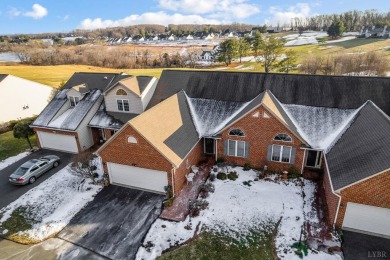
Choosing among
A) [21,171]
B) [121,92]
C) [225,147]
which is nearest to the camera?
[21,171]

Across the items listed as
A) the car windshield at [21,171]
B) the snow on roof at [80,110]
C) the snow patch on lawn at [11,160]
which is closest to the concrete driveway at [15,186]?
the snow patch on lawn at [11,160]

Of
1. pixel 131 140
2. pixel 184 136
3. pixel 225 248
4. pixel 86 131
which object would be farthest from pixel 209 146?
pixel 86 131

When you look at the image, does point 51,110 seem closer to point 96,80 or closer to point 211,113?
point 96,80

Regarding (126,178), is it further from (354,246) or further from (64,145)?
(354,246)

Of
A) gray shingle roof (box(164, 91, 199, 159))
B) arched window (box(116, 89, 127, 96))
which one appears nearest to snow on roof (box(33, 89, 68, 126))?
arched window (box(116, 89, 127, 96))

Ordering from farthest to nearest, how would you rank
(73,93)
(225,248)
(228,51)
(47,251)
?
(228,51) < (73,93) < (47,251) < (225,248)

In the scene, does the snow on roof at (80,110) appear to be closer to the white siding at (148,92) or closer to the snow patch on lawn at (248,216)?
the white siding at (148,92)
